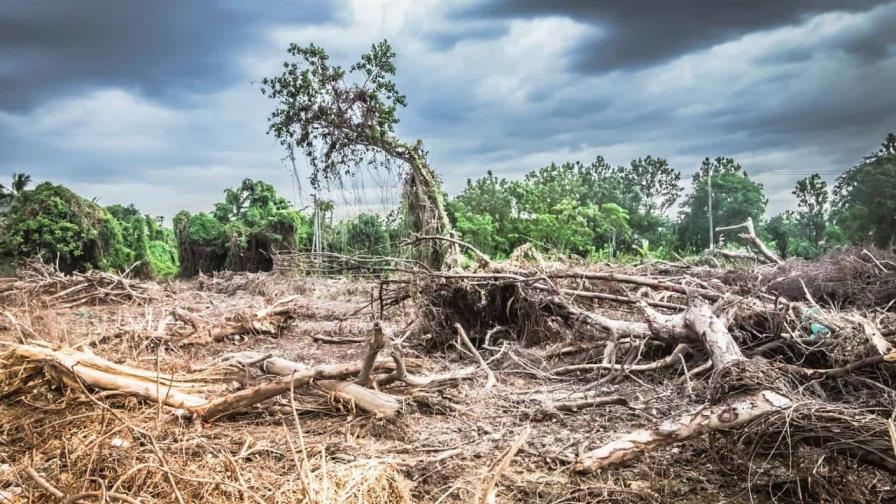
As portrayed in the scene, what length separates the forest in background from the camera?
2036 centimetres

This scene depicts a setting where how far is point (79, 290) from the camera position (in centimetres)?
1254

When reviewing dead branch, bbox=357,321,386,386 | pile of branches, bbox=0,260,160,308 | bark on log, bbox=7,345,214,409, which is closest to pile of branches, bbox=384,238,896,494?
dead branch, bbox=357,321,386,386

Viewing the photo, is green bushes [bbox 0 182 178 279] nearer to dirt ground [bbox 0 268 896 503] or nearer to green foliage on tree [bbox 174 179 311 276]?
green foliage on tree [bbox 174 179 311 276]

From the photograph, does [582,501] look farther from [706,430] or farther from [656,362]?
[656,362]

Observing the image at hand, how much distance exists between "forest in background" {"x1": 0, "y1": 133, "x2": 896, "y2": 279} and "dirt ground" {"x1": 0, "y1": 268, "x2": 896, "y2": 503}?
24.2 feet

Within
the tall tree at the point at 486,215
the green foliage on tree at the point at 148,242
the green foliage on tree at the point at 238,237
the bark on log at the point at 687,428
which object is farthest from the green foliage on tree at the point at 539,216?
the bark on log at the point at 687,428

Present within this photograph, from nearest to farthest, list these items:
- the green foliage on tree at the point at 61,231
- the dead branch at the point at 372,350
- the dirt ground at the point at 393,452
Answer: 1. the dirt ground at the point at 393,452
2. the dead branch at the point at 372,350
3. the green foliage on tree at the point at 61,231

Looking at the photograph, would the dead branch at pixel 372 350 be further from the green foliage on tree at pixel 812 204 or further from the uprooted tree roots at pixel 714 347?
the green foliage on tree at pixel 812 204

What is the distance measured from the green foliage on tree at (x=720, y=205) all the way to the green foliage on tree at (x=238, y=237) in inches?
898

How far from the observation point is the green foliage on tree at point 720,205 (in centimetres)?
3700

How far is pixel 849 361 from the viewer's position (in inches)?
171

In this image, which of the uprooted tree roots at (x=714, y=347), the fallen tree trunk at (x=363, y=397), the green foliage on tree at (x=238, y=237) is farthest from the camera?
the green foliage on tree at (x=238, y=237)

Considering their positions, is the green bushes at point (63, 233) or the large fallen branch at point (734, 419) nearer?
the large fallen branch at point (734, 419)

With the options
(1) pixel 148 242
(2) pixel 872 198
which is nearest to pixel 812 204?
(2) pixel 872 198
